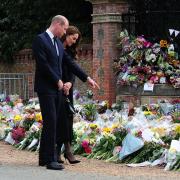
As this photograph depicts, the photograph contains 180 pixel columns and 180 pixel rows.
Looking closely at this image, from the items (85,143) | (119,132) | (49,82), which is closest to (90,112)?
(85,143)

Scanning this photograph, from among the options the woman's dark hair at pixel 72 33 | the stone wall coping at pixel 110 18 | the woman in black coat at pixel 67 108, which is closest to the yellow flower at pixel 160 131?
the woman in black coat at pixel 67 108

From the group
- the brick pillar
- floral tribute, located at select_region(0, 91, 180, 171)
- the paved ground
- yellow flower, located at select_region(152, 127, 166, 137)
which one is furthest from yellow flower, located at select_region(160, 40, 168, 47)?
the paved ground

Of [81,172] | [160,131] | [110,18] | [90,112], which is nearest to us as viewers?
[81,172]

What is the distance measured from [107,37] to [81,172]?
21.9 feet

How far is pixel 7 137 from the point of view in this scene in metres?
12.7

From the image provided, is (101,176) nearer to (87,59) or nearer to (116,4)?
(116,4)

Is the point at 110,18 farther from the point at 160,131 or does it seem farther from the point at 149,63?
the point at 160,131

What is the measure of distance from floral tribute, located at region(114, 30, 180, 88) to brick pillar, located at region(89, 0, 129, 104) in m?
0.44

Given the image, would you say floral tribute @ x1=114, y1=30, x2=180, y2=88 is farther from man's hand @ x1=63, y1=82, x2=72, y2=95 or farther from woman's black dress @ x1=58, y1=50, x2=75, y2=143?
man's hand @ x1=63, y1=82, x2=72, y2=95

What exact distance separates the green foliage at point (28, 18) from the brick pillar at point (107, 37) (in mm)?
2717

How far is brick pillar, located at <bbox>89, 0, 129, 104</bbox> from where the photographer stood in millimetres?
15242

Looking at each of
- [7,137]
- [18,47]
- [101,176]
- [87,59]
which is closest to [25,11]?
[18,47]

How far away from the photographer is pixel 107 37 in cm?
1531

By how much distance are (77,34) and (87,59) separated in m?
7.17
